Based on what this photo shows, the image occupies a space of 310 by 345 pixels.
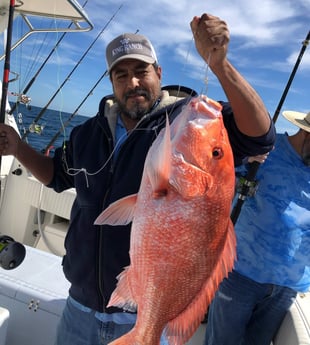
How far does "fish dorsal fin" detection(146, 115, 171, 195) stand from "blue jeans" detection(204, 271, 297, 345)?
143cm

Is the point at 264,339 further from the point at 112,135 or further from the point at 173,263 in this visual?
the point at 112,135

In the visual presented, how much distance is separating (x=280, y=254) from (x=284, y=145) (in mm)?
705

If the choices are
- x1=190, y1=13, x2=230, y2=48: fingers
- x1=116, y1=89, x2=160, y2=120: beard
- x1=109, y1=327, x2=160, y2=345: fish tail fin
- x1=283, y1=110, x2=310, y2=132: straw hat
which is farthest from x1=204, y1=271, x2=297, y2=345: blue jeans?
x1=190, y1=13, x2=230, y2=48: fingers

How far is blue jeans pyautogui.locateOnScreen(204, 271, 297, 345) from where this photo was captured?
2336mm

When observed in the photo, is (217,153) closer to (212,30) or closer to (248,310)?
(212,30)

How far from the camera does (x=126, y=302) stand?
134 cm

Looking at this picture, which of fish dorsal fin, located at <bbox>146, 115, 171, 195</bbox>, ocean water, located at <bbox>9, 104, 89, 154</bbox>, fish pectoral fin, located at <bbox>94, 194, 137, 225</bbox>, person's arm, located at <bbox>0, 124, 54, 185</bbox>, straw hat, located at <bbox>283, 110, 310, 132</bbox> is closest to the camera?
fish dorsal fin, located at <bbox>146, 115, 171, 195</bbox>

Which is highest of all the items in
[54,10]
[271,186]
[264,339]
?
[54,10]

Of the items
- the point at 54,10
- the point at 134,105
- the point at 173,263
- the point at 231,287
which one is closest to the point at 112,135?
the point at 134,105

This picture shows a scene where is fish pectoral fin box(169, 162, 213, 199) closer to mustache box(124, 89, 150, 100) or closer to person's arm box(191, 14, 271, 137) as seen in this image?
person's arm box(191, 14, 271, 137)

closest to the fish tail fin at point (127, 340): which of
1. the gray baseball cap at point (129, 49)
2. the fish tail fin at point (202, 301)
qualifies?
the fish tail fin at point (202, 301)

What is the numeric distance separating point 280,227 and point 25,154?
1.59 m

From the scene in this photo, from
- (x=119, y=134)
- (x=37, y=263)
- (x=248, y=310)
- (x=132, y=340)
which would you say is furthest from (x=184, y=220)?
(x=37, y=263)

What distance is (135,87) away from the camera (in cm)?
167
